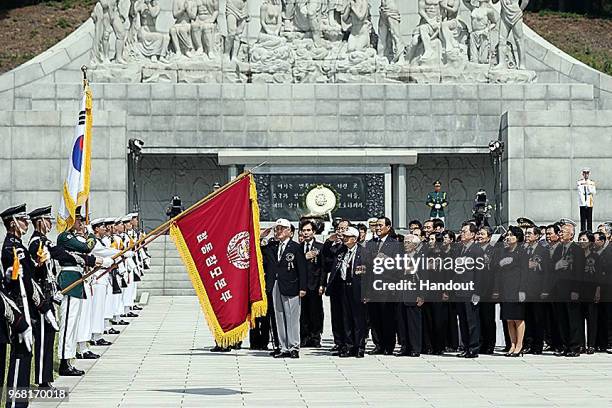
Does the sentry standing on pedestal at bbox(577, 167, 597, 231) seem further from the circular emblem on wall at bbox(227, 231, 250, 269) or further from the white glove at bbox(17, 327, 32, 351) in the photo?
the white glove at bbox(17, 327, 32, 351)

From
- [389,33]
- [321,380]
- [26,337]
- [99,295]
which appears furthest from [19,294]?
[389,33]

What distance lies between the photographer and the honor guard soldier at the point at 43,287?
10992mm

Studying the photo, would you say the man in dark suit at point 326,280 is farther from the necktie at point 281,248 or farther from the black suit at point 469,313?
the black suit at point 469,313

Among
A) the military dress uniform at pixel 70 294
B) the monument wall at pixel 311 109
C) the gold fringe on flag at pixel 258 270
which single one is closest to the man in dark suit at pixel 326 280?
the gold fringe on flag at pixel 258 270

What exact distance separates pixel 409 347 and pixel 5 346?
20.4ft

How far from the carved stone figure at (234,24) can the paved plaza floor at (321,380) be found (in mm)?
13092

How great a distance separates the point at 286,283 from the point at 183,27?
1448cm

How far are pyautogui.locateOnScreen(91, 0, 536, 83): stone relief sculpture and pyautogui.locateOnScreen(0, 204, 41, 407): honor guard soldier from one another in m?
17.9

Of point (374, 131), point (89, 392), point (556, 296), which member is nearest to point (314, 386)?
point (89, 392)

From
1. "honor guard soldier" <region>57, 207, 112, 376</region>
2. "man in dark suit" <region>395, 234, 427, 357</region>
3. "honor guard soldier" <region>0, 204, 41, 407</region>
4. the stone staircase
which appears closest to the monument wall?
the stone staircase

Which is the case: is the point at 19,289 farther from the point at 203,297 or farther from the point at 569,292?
the point at 569,292

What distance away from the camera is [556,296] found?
15.4 meters

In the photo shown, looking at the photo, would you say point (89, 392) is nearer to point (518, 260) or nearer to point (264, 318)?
point (264, 318)

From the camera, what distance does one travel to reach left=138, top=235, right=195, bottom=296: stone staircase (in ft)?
80.4
